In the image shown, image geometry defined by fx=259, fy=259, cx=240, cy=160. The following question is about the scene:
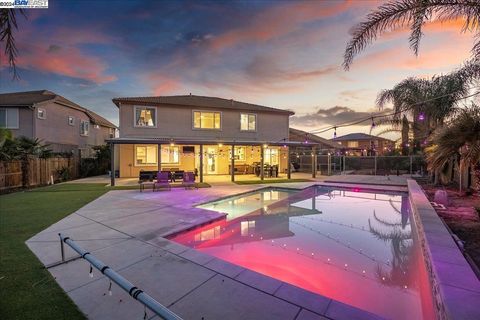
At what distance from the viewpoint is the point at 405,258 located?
19.6 ft

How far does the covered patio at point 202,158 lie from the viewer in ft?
61.2

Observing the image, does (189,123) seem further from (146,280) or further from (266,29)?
(146,280)

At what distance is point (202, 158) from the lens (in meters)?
18.5

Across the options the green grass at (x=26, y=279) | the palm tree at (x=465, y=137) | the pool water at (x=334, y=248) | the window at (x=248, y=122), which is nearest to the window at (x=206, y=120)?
the window at (x=248, y=122)

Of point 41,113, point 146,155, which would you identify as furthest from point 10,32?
point 41,113

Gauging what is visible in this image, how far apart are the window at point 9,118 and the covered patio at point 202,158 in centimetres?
767

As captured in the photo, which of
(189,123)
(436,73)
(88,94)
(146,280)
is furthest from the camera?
(88,94)

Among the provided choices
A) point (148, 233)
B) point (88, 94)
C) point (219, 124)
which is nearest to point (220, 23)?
point (219, 124)

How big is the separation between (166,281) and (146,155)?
17783 millimetres

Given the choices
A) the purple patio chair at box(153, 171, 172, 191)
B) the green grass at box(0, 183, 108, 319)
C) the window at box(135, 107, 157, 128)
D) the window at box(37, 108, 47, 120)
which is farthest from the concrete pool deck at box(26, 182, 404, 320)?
→ the window at box(37, 108, 47, 120)

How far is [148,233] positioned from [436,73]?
61.8 ft

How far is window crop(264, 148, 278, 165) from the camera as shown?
82.4ft

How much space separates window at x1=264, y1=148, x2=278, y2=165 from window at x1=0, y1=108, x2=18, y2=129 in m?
20.7

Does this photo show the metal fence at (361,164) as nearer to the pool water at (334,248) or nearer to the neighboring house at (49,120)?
the pool water at (334,248)
